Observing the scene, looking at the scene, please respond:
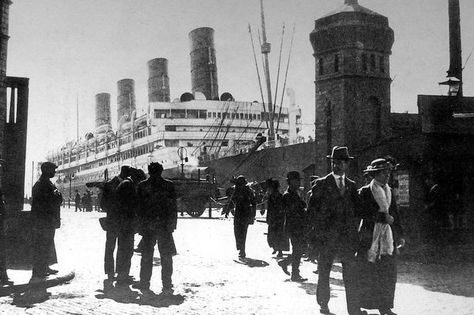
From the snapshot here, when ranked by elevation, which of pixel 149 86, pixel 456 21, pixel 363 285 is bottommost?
pixel 363 285

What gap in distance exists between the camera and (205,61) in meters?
52.2

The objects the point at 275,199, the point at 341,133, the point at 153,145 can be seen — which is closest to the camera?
the point at 275,199

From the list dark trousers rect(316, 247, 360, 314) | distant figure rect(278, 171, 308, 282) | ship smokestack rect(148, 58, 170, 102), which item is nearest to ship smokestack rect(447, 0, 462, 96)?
distant figure rect(278, 171, 308, 282)

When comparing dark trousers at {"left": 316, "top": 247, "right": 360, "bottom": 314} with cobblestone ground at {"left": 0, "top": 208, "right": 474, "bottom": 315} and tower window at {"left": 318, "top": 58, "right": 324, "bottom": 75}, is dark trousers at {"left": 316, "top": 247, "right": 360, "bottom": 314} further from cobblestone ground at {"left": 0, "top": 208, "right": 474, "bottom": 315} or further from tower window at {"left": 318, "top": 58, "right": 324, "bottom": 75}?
tower window at {"left": 318, "top": 58, "right": 324, "bottom": 75}

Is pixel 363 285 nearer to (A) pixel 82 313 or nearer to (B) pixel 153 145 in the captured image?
(A) pixel 82 313

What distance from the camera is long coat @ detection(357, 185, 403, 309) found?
464 cm

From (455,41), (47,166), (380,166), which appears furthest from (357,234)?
(455,41)

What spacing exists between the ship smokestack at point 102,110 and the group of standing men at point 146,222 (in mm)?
63801

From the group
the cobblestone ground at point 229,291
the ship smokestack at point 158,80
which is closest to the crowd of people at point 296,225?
the cobblestone ground at point 229,291

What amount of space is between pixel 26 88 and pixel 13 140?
4.03ft

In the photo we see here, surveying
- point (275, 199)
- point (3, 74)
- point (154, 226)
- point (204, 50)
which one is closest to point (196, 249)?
point (275, 199)

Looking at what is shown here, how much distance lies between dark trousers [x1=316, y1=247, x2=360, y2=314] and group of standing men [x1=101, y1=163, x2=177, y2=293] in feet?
6.49

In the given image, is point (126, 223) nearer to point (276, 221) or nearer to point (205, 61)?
point (276, 221)

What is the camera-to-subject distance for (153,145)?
4700 cm
